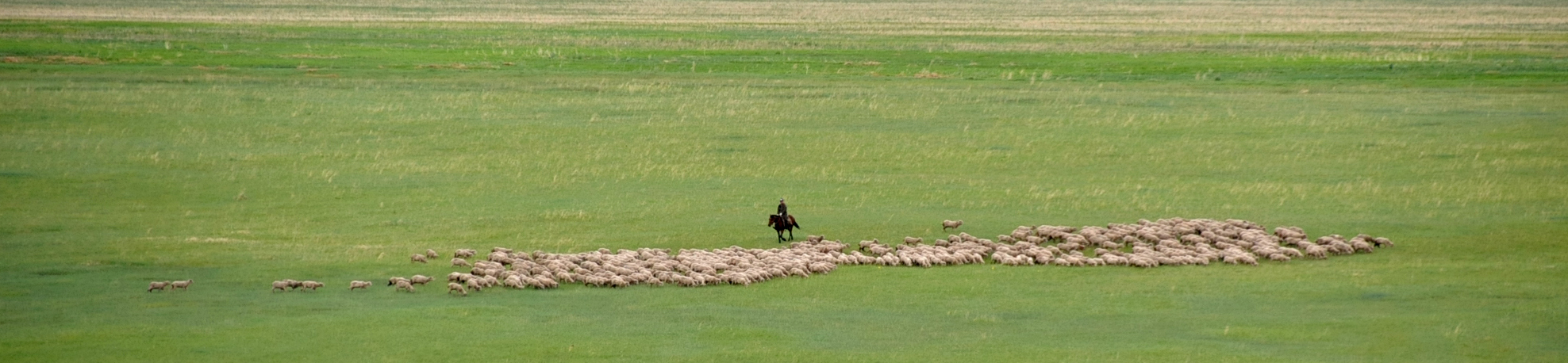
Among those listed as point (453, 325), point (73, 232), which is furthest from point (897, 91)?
point (453, 325)

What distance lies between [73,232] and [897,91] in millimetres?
32053

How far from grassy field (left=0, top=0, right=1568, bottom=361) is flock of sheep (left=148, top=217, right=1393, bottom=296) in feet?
1.51

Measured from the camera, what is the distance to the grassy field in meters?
20.8

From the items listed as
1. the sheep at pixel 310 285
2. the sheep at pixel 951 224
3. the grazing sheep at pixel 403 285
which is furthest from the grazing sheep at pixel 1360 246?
the sheep at pixel 310 285

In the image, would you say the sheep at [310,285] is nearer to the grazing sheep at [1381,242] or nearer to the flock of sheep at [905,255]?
the flock of sheep at [905,255]

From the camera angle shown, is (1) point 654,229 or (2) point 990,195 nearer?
(1) point 654,229

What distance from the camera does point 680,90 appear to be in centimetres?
5522

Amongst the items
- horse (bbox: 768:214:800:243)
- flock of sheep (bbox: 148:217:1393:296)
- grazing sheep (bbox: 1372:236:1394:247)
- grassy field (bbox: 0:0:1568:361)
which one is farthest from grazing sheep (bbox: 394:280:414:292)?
grazing sheep (bbox: 1372:236:1394:247)

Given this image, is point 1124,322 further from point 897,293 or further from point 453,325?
point 453,325

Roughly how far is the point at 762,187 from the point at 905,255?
9419 millimetres

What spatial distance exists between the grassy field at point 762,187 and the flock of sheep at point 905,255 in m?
0.46

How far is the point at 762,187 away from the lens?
3475 cm

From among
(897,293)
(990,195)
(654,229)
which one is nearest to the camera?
(897,293)

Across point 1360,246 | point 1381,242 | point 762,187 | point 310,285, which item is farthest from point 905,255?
point 762,187
